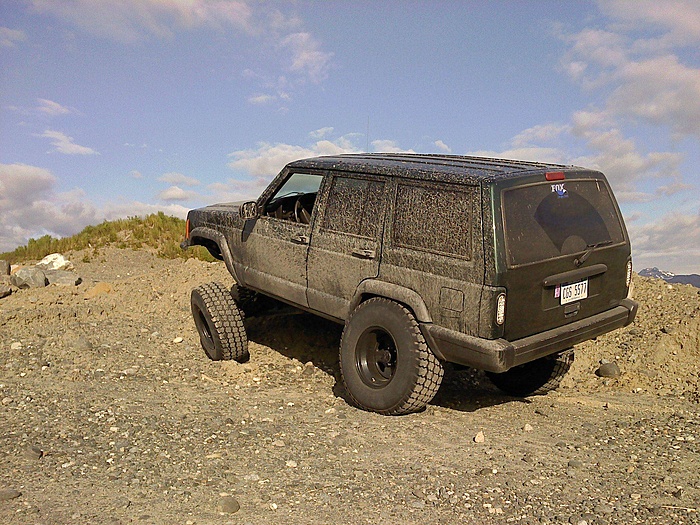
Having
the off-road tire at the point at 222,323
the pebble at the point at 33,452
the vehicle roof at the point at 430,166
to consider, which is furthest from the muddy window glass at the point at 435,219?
the pebble at the point at 33,452

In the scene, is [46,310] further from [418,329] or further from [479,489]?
[479,489]

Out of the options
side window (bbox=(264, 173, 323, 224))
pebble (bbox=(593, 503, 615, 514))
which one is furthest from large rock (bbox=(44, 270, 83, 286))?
pebble (bbox=(593, 503, 615, 514))

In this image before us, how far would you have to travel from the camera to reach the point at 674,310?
8.73m

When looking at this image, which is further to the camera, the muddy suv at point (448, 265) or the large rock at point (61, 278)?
the large rock at point (61, 278)

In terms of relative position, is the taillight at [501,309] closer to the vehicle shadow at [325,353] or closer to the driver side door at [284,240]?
the vehicle shadow at [325,353]

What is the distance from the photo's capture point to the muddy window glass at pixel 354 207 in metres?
5.81

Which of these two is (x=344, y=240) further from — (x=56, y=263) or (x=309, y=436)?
(x=56, y=263)

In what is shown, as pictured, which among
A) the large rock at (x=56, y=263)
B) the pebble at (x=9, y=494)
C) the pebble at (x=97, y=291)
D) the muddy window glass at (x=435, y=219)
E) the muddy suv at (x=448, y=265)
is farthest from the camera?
the large rock at (x=56, y=263)

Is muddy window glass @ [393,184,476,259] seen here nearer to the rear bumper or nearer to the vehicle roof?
the vehicle roof

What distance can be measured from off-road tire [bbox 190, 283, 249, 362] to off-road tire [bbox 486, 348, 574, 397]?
110 inches

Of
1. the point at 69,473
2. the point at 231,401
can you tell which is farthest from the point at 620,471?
the point at 69,473

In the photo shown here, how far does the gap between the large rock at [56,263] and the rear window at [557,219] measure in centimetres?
1374

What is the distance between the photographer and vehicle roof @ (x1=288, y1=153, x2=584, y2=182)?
5223 mm

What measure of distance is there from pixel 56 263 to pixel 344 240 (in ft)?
41.3
